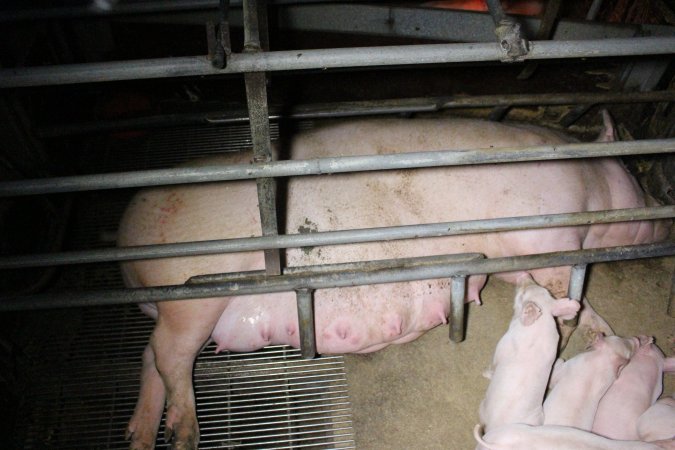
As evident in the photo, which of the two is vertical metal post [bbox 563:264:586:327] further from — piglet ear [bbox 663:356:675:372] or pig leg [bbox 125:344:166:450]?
pig leg [bbox 125:344:166:450]

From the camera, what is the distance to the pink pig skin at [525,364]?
1751mm

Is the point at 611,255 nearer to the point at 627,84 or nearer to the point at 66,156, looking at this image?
the point at 627,84

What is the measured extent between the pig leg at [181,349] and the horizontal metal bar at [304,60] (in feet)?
3.18

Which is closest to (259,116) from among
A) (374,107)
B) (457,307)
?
(457,307)

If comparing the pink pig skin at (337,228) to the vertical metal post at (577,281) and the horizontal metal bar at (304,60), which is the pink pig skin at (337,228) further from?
the horizontal metal bar at (304,60)

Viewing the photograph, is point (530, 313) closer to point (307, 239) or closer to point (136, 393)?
point (307, 239)

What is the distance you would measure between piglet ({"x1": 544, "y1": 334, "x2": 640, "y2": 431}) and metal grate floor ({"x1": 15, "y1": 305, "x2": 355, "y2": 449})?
2.57ft

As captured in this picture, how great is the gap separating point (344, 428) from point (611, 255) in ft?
3.96

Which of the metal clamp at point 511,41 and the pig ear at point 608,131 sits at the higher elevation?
the pig ear at point 608,131

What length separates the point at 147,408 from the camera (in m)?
1.93

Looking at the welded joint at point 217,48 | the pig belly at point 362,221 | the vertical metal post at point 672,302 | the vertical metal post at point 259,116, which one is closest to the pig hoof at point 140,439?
the pig belly at point 362,221

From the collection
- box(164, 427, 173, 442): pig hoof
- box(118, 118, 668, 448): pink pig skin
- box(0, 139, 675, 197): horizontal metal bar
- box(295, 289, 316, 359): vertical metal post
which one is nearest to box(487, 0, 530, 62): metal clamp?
box(0, 139, 675, 197): horizontal metal bar

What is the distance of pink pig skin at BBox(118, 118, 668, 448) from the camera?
1912mm

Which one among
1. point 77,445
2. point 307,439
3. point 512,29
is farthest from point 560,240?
point 77,445
